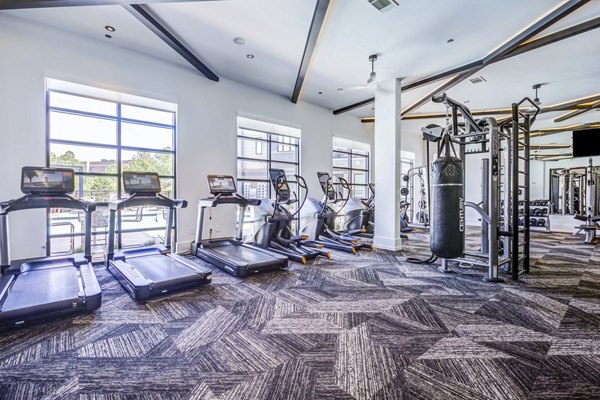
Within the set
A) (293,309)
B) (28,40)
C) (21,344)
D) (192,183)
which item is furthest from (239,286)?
(28,40)

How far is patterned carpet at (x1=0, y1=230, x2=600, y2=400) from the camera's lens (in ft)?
5.72

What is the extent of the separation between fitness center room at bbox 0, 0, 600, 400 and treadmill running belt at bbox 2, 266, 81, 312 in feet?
0.10

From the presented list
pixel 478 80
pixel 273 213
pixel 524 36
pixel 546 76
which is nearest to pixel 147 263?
pixel 273 213

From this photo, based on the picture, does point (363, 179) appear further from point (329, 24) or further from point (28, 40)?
point (28, 40)

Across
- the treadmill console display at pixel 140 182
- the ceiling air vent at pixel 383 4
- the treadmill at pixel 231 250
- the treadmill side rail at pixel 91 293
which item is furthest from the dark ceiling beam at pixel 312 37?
the treadmill side rail at pixel 91 293

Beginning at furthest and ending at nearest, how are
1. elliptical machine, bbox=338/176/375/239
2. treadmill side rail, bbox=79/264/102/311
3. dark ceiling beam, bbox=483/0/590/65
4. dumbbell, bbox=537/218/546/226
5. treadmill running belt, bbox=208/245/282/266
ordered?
dumbbell, bbox=537/218/546/226 < elliptical machine, bbox=338/176/375/239 < treadmill running belt, bbox=208/245/282/266 < dark ceiling beam, bbox=483/0/590/65 < treadmill side rail, bbox=79/264/102/311

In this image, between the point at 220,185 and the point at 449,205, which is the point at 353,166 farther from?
the point at 449,205

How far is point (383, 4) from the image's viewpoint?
371 centimetres

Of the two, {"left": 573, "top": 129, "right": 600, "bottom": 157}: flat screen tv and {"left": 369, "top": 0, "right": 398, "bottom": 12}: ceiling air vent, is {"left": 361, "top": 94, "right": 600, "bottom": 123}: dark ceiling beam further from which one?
{"left": 369, "top": 0, "right": 398, "bottom": 12}: ceiling air vent

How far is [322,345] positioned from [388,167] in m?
4.59

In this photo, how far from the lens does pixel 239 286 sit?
12.1 ft

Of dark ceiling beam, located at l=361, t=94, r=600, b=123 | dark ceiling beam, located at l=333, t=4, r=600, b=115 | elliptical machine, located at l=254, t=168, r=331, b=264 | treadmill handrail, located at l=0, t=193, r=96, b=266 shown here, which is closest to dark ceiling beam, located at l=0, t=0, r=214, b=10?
treadmill handrail, located at l=0, t=193, r=96, b=266

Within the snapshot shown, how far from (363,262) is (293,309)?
7.59 ft

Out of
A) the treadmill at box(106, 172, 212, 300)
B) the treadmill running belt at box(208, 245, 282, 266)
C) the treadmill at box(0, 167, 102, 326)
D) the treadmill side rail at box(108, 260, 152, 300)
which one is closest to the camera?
the treadmill at box(0, 167, 102, 326)
